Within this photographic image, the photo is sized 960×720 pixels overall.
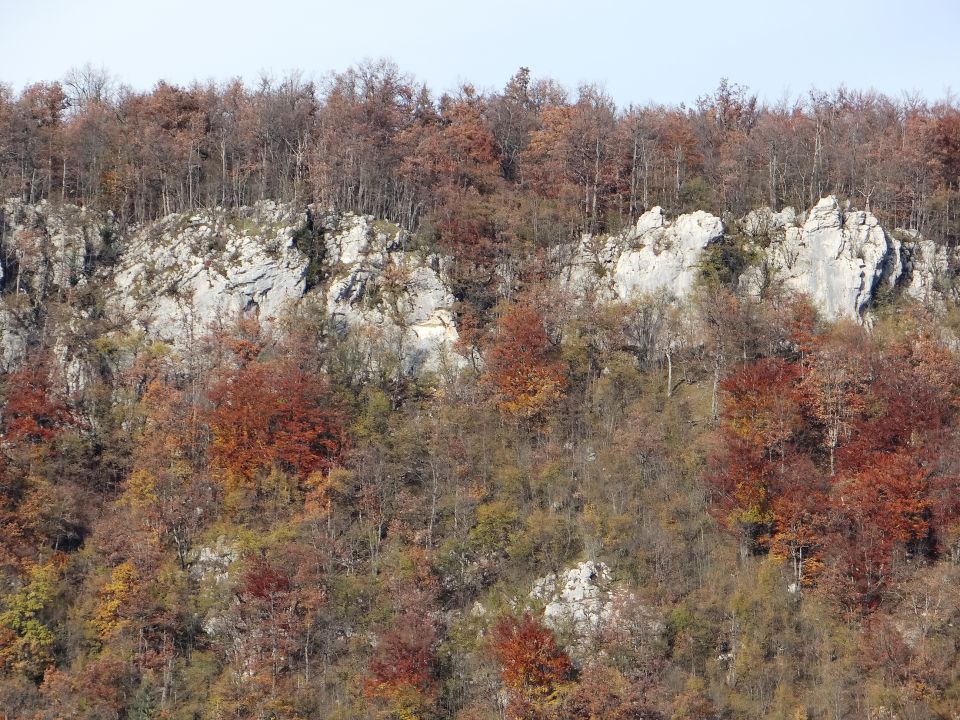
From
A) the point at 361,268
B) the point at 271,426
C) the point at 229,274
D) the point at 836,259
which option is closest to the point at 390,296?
the point at 361,268

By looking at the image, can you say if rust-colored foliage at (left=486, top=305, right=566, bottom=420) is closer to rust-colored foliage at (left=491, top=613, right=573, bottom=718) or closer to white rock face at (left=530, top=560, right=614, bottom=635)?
white rock face at (left=530, top=560, right=614, bottom=635)

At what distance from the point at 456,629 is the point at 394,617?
→ 234 centimetres

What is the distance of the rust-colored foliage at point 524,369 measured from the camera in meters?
46.2

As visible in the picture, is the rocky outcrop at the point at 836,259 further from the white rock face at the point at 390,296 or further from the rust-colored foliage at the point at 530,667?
the rust-colored foliage at the point at 530,667

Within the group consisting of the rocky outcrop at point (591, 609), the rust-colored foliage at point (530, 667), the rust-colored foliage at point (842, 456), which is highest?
the rust-colored foliage at point (842, 456)

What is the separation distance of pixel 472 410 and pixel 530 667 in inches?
519

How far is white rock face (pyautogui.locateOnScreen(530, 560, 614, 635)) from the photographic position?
37.9m

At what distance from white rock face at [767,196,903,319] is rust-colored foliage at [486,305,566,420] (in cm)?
1207

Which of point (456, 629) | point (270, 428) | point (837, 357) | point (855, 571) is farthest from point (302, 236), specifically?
point (855, 571)

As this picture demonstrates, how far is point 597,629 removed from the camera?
37.4 metres

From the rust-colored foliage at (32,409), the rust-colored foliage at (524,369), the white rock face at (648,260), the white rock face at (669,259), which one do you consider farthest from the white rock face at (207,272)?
the white rock face at (669,259)

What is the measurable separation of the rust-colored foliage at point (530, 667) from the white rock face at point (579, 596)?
3.83 ft

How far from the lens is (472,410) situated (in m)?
46.2

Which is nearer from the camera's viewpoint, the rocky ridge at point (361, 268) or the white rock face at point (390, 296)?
the rocky ridge at point (361, 268)
